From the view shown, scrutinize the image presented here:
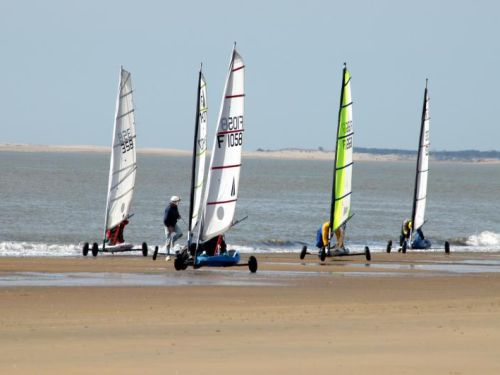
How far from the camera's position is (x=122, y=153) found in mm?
33750

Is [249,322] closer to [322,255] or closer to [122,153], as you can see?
[322,255]

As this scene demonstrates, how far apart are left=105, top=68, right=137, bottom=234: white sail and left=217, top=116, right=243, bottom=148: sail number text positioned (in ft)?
32.6

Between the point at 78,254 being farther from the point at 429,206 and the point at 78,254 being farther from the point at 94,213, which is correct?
the point at 429,206

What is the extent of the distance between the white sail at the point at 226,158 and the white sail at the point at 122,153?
9546 millimetres

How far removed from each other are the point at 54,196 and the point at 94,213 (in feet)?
47.5

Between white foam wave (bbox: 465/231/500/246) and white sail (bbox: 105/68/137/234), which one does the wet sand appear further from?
white foam wave (bbox: 465/231/500/246)

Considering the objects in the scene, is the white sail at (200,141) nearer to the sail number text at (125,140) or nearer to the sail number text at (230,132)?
the sail number text at (230,132)

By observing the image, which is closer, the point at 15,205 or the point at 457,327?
the point at 457,327

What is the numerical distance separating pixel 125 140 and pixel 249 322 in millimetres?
19263

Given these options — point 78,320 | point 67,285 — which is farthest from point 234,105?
point 78,320

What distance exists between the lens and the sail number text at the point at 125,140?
33.8 metres

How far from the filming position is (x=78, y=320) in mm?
15141

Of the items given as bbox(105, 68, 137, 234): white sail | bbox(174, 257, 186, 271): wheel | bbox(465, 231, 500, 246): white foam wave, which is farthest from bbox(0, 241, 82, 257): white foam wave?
bbox(465, 231, 500, 246): white foam wave

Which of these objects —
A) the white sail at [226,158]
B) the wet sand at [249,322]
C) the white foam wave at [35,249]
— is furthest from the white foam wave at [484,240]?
the white sail at [226,158]
